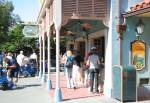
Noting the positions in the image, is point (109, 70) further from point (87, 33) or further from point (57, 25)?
point (87, 33)

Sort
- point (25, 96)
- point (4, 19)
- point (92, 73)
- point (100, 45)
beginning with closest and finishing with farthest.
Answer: point (92, 73) → point (25, 96) → point (100, 45) → point (4, 19)

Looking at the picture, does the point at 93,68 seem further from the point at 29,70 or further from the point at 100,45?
the point at 29,70

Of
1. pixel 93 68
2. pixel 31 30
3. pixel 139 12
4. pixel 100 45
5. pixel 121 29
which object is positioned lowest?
pixel 93 68

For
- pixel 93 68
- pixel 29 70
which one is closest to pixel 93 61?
pixel 93 68

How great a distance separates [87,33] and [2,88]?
4559 millimetres

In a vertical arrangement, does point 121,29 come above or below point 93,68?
above

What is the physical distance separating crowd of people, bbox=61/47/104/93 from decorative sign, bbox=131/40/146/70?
4.84ft

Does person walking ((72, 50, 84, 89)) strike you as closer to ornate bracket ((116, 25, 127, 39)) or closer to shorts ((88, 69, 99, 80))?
shorts ((88, 69, 99, 80))

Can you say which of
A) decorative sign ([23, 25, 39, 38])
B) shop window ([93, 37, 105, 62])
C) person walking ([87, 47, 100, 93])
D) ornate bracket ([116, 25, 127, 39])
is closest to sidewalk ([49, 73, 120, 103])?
person walking ([87, 47, 100, 93])

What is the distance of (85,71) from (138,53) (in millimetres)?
3782

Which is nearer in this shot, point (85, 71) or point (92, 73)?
point (92, 73)

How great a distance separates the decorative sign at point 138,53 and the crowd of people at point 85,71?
1475mm

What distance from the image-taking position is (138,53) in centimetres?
1357

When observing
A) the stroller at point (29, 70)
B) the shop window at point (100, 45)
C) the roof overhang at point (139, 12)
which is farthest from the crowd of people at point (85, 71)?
the stroller at point (29, 70)
